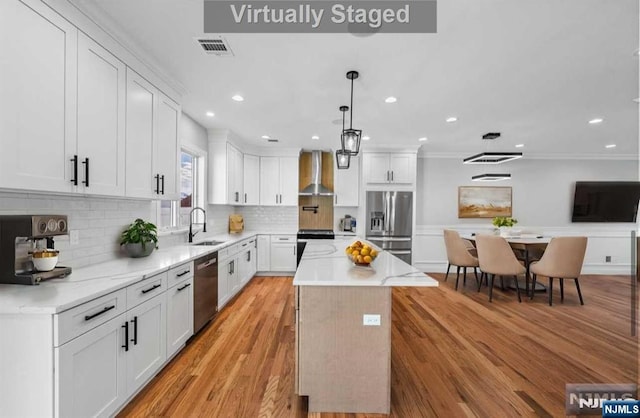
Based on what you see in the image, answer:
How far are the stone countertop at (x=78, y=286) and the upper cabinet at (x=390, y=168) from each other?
4013 mm

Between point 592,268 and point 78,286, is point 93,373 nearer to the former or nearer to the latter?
point 78,286

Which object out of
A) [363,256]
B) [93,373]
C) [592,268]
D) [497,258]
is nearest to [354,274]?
[363,256]

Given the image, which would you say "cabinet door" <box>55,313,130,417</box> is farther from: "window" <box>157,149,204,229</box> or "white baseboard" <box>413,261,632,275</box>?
"white baseboard" <box>413,261,632,275</box>

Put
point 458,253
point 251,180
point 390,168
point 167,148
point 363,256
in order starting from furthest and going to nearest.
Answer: point 251,180 < point 390,168 < point 458,253 < point 167,148 < point 363,256

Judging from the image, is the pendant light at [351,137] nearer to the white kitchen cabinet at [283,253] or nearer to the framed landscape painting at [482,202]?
the white kitchen cabinet at [283,253]

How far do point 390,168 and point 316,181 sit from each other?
1.55m

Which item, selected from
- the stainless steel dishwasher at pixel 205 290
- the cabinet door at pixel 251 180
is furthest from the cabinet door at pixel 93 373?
the cabinet door at pixel 251 180

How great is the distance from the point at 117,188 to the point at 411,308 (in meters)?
3.59

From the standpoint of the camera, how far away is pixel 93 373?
154 cm

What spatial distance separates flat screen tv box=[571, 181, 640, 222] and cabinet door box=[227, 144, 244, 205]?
7.25 meters

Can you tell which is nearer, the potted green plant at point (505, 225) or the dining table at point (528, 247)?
the dining table at point (528, 247)

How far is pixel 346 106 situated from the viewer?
341 cm

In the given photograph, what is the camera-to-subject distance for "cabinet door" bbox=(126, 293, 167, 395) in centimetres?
186

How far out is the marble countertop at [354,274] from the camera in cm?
177
